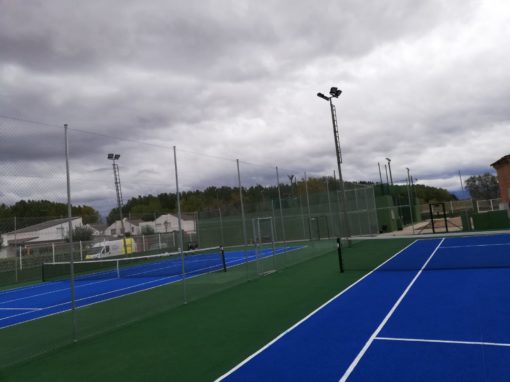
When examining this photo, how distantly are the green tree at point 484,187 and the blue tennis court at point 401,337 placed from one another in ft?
274

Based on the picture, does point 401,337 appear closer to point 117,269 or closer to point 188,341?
point 188,341

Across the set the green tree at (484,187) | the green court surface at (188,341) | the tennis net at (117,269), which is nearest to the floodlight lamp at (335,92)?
the tennis net at (117,269)

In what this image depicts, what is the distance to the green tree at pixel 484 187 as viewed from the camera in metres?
88.0

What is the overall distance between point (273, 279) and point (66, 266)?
15044mm

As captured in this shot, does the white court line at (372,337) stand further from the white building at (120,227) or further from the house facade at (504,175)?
the house facade at (504,175)

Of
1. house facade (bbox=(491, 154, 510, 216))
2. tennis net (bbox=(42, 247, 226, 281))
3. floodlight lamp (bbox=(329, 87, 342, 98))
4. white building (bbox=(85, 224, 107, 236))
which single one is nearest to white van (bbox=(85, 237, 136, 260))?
tennis net (bbox=(42, 247, 226, 281))

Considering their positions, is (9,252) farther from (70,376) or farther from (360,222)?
(360,222)

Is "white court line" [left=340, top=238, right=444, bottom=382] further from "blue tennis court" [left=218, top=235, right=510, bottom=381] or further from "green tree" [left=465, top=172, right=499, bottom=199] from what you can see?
"green tree" [left=465, top=172, right=499, bottom=199]

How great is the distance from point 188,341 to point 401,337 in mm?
3756

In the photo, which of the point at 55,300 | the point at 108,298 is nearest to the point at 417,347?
the point at 108,298

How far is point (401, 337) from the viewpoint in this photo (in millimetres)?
6715

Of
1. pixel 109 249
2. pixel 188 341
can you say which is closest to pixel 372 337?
pixel 188 341

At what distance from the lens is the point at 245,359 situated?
6277mm

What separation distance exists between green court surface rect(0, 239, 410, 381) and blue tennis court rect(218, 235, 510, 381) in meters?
0.50
